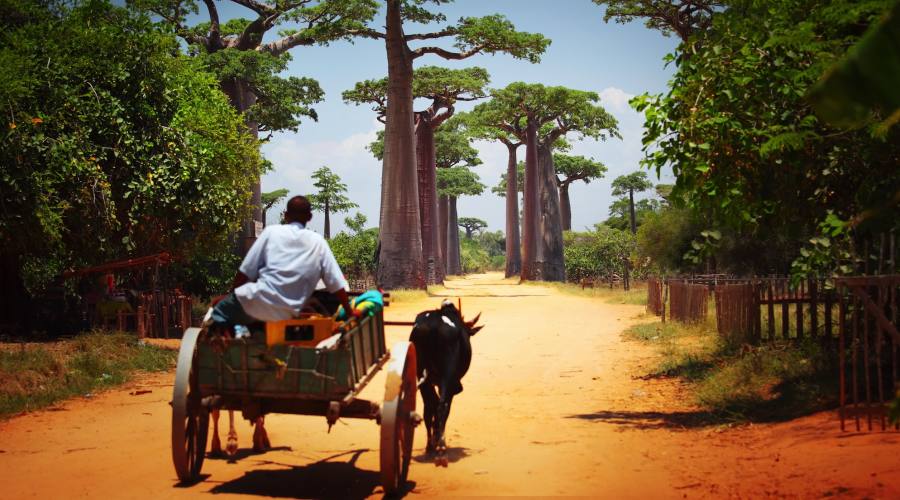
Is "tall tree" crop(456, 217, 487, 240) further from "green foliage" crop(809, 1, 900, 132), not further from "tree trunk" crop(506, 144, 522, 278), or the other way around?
"green foliage" crop(809, 1, 900, 132)

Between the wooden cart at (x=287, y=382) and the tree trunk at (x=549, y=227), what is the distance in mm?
43061

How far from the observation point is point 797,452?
6.47 meters

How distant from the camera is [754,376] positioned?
999 cm

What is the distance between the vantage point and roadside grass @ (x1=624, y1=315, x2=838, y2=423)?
27.6 ft

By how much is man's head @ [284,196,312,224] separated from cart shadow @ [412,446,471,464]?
2.29 metres

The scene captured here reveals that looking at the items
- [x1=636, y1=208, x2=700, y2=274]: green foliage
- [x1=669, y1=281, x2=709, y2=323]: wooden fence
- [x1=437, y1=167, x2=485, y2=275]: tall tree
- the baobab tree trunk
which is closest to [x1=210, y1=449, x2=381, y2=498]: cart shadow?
[x1=669, y1=281, x2=709, y2=323]: wooden fence

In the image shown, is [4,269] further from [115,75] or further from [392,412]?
[392,412]

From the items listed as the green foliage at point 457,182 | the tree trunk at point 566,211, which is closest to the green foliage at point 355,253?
the green foliage at point 457,182

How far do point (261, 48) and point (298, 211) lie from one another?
24.6 metres

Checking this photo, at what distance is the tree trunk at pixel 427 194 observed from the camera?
42.4m

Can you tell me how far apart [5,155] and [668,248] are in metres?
22.6

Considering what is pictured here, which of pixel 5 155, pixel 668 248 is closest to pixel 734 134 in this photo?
pixel 5 155

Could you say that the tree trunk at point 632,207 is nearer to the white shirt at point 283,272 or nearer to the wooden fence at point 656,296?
the wooden fence at point 656,296

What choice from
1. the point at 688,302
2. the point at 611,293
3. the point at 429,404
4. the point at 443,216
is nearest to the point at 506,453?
the point at 429,404
